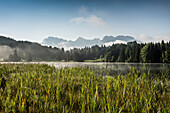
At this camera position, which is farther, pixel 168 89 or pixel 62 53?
pixel 62 53

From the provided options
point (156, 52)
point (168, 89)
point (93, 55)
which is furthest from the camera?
point (93, 55)

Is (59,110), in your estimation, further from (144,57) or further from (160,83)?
(144,57)

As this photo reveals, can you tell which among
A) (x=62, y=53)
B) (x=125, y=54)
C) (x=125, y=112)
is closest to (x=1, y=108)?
(x=125, y=112)

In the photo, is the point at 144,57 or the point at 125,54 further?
the point at 125,54

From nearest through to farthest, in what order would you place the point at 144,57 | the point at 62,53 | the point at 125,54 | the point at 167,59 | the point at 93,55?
the point at 167,59
the point at 144,57
the point at 125,54
the point at 62,53
the point at 93,55

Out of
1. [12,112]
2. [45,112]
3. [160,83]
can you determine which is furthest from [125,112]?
[160,83]

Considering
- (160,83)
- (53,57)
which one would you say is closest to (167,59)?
(160,83)

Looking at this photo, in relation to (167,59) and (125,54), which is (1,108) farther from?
(125,54)

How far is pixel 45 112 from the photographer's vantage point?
3.87 meters

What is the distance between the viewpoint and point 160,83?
7.50 m

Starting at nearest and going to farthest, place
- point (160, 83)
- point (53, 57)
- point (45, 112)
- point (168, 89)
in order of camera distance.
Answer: point (45, 112) < point (168, 89) < point (160, 83) < point (53, 57)

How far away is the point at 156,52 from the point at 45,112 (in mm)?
97455

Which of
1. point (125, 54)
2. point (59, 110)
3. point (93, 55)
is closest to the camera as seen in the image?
point (59, 110)

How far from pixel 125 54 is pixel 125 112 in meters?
108
